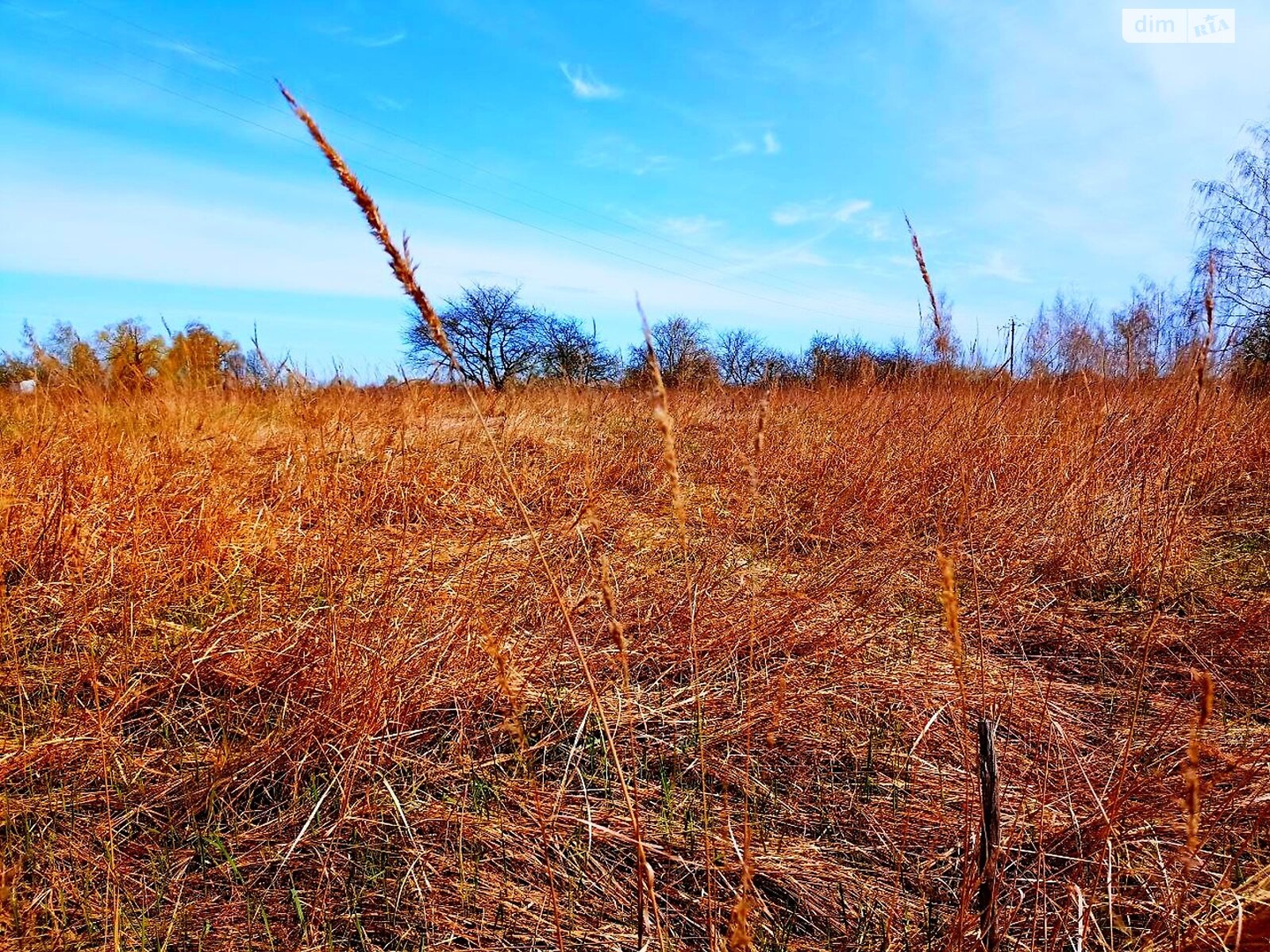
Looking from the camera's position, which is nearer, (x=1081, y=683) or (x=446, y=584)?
(x=1081, y=683)

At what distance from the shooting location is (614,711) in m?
1.70

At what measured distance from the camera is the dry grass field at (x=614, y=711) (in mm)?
1150

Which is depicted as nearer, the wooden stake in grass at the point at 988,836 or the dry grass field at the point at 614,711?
the wooden stake in grass at the point at 988,836

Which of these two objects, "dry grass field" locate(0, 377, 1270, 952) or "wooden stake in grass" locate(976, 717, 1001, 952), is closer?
"wooden stake in grass" locate(976, 717, 1001, 952)

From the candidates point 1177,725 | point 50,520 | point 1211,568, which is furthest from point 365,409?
point 1211,568

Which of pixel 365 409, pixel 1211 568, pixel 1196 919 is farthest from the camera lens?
pixel 365 409

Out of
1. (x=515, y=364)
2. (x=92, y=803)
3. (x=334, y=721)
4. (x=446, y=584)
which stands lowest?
(x=92, y=803)

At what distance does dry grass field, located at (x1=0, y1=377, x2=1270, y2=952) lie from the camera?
1.15 meters

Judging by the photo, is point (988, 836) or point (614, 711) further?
point (614, 711)

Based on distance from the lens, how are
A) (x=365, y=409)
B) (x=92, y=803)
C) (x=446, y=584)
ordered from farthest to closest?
(x=365, y=409)
(x=446, y=584)
(x=92, y=803)

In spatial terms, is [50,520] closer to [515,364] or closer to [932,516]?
[932,516]

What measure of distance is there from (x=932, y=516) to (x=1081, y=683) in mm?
1225

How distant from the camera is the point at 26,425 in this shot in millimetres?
3639

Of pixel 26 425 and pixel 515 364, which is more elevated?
pixel 515 364
